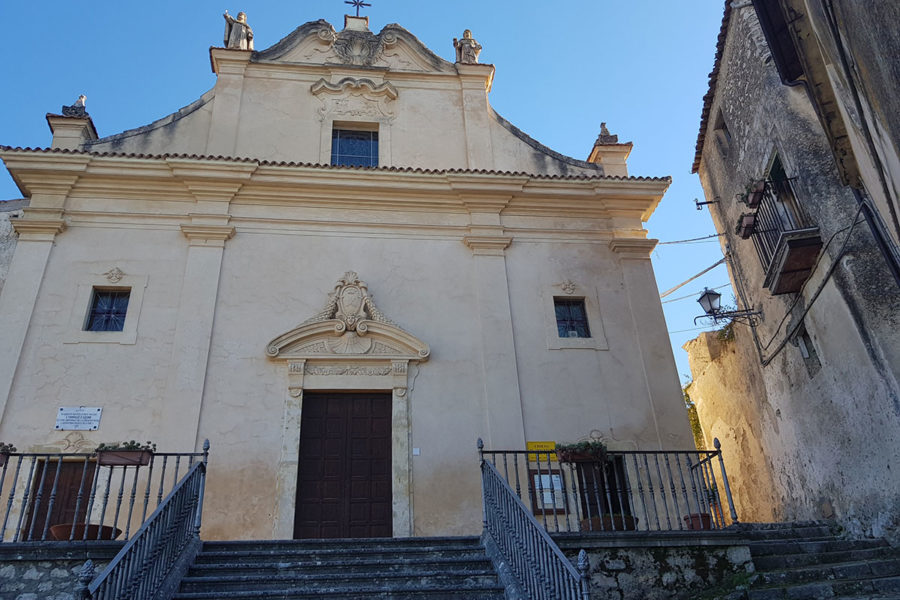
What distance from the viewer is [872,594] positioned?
19.6 feet

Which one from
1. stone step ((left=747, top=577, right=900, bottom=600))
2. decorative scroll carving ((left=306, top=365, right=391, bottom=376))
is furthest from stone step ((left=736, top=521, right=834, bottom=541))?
decorative scroll carving ((left=306, top=365, right=391, bottom=376))

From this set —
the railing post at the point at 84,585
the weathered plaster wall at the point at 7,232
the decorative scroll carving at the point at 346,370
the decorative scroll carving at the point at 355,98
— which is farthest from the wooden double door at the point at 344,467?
the decorative scroll carving at the point at 355,98

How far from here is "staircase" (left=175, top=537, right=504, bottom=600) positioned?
19.9 feet

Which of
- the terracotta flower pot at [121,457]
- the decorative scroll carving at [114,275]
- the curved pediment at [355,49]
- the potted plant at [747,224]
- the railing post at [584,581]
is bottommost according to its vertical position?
the railing post at [584,581]

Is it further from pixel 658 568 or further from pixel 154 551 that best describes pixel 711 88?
pixel 154 551

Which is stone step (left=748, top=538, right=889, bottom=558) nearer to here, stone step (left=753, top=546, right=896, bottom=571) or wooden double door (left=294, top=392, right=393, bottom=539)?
stone step (left=753, top=546, right=896, bottom=571)

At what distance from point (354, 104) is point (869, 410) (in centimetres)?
984

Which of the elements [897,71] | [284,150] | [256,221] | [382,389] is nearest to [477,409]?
[382,389]

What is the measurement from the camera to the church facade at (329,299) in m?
9.37

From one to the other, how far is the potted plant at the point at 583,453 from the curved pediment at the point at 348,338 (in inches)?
121

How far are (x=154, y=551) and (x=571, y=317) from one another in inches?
288

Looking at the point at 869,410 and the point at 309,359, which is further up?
the point at 309,359

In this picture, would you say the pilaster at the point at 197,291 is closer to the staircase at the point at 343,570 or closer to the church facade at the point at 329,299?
the church facade at the point at 329,299

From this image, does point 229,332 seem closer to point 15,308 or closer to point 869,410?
point 15,308
